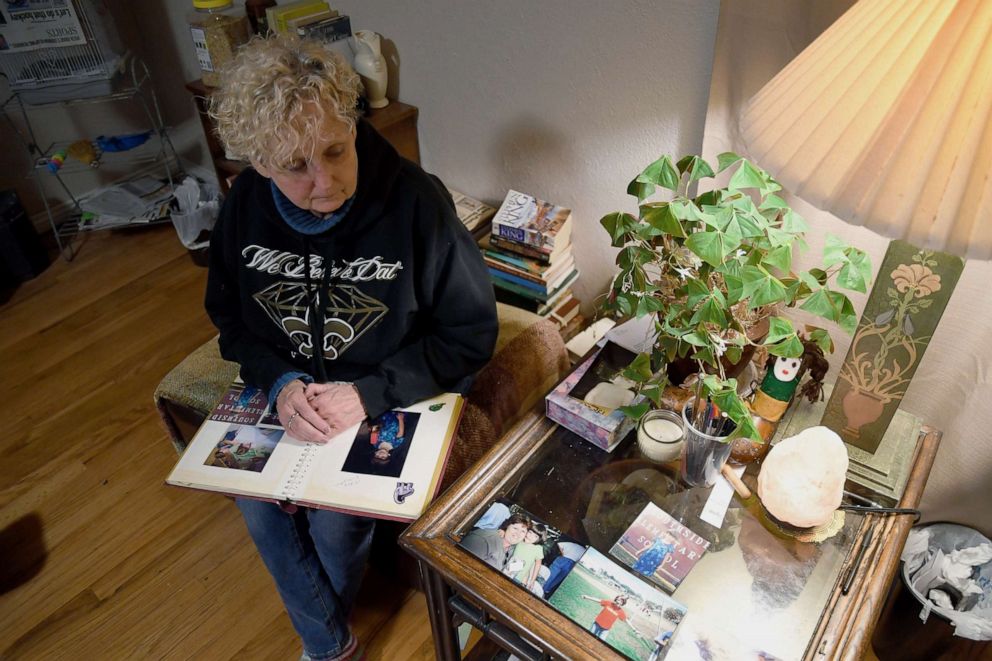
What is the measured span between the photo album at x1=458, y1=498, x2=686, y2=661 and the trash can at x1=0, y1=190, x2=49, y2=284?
2.33 m

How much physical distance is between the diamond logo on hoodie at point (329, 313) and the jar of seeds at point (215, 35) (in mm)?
1044

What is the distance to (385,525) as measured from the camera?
4.73 feet

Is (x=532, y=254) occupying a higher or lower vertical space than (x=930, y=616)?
higher

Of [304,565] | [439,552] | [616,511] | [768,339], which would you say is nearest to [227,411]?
[304,565]

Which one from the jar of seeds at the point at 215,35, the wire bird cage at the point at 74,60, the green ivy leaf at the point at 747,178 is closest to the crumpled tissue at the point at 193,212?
the wire bird cage at the point at 74,60

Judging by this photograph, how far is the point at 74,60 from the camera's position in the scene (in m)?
2.41

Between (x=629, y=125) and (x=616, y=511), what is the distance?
2.73 feet

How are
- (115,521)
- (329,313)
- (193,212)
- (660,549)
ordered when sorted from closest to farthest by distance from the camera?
1. (660,549)
2. (329,313)
3. (115,521)
4. (193,212)

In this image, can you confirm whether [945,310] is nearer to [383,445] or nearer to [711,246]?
[711,246]

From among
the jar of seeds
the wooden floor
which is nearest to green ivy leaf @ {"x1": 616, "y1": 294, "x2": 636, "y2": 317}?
the wooden floor

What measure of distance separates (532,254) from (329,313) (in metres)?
0.58

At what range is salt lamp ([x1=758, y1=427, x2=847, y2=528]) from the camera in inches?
35.2

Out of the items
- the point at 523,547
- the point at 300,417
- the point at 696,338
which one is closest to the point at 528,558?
the point at 523,547

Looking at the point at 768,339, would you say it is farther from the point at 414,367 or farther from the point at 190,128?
the point at 190,128
